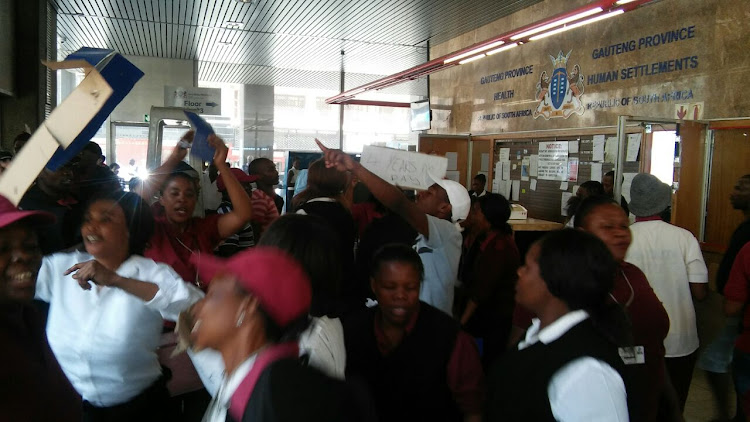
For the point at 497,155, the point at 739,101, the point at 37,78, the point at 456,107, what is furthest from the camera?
the point at 456,107

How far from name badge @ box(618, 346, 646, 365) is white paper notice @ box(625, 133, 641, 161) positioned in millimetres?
4662

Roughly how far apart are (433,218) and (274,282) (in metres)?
1.59

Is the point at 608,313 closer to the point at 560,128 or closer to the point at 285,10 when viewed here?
the point at 560,128

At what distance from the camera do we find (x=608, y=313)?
4.94ft

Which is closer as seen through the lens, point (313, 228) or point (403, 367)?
point (313, 228)

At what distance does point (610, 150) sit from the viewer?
6723mm

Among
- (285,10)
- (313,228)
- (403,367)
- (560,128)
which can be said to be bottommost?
(403,367)

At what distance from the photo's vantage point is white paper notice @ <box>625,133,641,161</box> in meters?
6.16

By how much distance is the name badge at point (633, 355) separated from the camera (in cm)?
191

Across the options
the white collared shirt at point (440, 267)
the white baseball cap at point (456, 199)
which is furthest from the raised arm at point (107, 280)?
the white baseball cap at point (456, 199)

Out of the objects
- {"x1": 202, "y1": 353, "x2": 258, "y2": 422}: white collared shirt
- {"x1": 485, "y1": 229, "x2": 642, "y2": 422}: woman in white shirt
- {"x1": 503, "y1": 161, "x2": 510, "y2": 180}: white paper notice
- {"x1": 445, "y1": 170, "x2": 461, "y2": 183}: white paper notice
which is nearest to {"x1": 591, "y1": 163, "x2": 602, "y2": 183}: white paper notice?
{"x1": 503, "y1": 161, "x2": 510, "y2": 180}: white paper notice

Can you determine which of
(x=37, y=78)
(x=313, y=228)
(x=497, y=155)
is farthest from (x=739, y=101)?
(x=37, y=78)

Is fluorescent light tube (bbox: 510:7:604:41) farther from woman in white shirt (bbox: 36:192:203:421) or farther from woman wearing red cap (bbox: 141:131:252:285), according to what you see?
woman in white shirt (bbox: 36:192:203:421)

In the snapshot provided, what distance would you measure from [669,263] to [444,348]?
5.38 ft
